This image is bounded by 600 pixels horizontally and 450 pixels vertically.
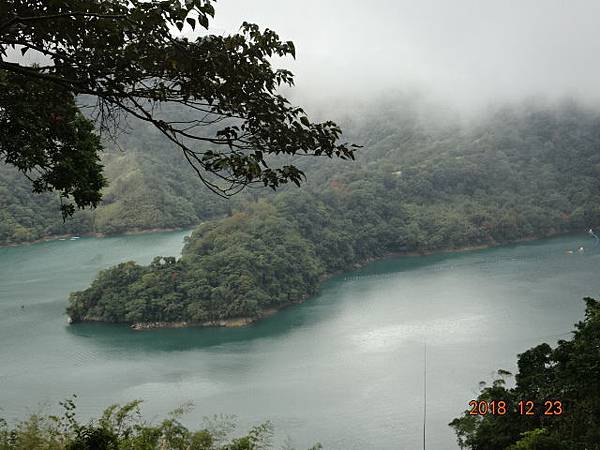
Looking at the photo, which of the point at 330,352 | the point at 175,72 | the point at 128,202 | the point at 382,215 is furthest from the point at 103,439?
Answer: the point at 128,202

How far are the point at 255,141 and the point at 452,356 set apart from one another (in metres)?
16.0

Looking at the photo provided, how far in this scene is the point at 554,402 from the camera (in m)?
8.20

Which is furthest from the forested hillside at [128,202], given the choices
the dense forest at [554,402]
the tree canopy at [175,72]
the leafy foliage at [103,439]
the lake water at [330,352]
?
the tree canopy at [175,72]

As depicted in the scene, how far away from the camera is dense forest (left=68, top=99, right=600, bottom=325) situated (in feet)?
77.1

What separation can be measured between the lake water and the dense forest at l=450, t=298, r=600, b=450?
2945mm

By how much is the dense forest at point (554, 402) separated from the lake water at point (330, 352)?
9.66ft

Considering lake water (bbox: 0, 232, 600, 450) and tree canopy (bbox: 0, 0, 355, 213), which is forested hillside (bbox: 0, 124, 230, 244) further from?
tree canopy (bbox: 0, 0, 355, 213)

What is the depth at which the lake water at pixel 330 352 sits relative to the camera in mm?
13547

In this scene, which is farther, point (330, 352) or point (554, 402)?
point (330, 352)

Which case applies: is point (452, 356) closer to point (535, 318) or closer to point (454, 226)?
point (535, 318)

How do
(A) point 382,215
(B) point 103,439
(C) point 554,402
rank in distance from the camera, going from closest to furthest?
Result: (B) point 103,439, (C) point 554,402, (A) point 382,215

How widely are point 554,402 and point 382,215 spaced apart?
2938cm

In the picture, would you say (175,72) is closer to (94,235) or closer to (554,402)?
(554,402)

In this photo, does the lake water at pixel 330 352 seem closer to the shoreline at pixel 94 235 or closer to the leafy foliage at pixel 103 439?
the leafy foliage at pixel 103 439
